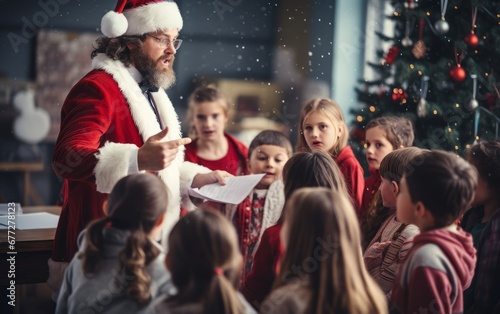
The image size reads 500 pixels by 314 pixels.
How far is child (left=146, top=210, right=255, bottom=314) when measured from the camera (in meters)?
1.46

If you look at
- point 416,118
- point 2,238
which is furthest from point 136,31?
point 416,118

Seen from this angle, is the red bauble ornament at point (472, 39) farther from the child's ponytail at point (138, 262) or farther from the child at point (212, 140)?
the child's ponytail at point (138, 262)

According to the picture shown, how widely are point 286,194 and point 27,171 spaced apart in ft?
14.2

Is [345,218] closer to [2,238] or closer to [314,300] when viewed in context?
[314,300]

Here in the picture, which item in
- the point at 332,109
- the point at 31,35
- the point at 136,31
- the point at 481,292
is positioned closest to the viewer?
the point at 481,292

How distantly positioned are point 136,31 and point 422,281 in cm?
141

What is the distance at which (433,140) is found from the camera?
4.04m

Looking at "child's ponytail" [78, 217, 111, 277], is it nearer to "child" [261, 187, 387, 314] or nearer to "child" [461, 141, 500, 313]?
"child" [261, 187, 387, 314]

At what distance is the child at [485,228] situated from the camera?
213 cm

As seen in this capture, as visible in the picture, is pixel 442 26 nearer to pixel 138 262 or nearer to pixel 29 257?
pixel 29 257

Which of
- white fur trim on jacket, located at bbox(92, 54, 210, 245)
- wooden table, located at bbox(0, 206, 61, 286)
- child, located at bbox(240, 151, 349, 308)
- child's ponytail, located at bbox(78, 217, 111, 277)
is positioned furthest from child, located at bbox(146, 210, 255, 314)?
wooden table, located at bbox(0, 206, 61, 286)

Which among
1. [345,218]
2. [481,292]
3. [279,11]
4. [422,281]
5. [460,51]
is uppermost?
[279,11]

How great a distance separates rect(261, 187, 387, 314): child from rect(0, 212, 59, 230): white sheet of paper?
129cm

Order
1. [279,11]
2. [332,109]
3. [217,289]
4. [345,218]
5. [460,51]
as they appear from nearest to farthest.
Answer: [217,289], [345,218], [332,109], [460,51], [279,11]
